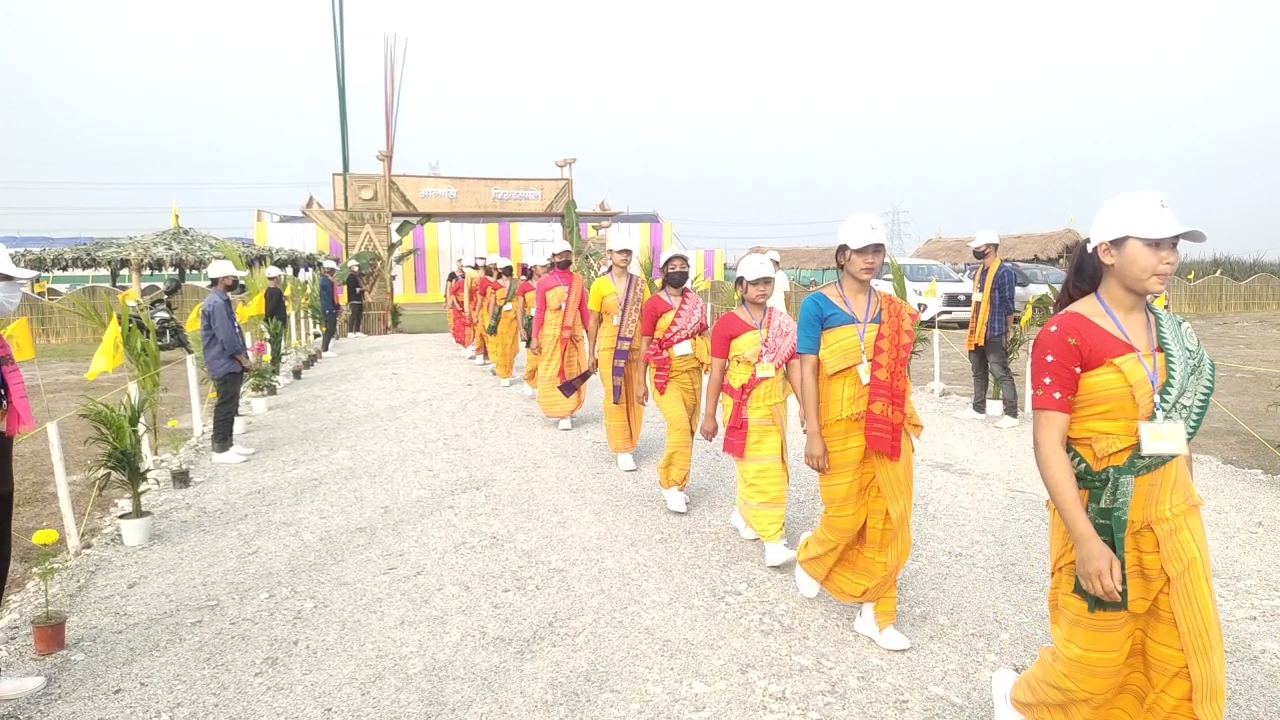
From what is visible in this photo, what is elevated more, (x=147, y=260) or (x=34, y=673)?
(x=147, y=260)

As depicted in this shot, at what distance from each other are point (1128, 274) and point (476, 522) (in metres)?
4.02

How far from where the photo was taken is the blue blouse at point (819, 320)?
137 inches

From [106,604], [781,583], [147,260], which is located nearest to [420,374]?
[147,260]

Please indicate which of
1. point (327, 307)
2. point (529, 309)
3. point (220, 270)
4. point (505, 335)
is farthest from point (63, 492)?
point (327, 307)

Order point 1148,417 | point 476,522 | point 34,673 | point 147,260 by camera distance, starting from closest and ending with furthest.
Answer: point 1148,417 → point 34,673 → point 476,522 → point 147,260

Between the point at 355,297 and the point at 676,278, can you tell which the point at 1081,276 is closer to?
the point at 676,278

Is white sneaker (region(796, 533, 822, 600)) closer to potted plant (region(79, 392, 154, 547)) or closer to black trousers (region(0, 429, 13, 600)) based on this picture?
black trousers (region(0, 429, 13, 600))

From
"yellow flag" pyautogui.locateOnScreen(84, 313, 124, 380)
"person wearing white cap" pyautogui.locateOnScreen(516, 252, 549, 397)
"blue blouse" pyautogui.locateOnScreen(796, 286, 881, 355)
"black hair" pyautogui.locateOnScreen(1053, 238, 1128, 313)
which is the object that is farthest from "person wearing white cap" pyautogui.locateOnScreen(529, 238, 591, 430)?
"black hair" pyautogui.locateOnScreen(1053, 238, 1128, 313)

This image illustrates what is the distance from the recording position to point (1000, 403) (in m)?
8.48

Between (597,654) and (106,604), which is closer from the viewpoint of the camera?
(597,654)

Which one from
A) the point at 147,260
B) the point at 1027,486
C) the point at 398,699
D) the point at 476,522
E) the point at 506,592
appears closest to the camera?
the point at 398,699

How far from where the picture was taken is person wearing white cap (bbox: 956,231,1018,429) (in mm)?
7727

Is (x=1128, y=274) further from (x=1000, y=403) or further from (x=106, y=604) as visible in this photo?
(x=1000, y=403)

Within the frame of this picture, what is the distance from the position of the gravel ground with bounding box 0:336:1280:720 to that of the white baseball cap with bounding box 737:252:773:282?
1.50 m
